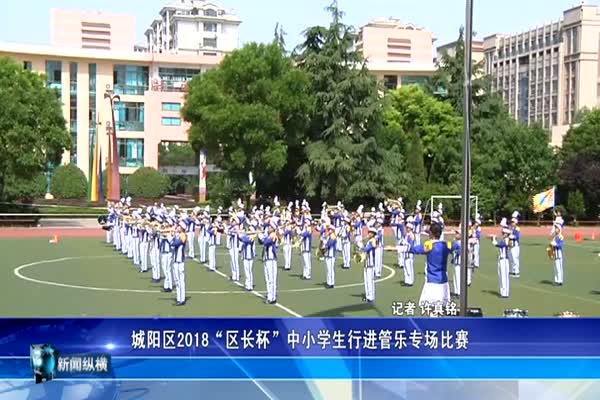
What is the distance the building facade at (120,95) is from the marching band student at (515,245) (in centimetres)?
2318

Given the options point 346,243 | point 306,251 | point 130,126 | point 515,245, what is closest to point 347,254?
point 346,243

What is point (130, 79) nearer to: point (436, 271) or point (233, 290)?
point (233, 290)

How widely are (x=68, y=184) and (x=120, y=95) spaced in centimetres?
603

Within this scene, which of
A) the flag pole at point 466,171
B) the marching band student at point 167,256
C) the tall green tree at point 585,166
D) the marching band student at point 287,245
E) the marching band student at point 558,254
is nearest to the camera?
the flag pole at point 466,171

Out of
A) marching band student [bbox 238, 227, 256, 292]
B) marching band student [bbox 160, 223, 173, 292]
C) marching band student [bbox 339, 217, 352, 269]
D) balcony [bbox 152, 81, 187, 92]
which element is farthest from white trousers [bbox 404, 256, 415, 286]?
balcony [bbox 152, 81, 187, 92]

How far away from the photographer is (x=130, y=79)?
42.6 m

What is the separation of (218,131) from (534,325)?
2761cm

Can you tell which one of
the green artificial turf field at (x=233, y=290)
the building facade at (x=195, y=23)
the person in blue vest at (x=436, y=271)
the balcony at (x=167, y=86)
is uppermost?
the balcony at (x=167, y=86)

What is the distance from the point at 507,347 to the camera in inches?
222

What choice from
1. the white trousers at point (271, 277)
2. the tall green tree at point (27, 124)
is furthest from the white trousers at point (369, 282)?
the tall green tree at point (27, 124)

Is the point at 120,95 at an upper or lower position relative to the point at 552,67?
lower

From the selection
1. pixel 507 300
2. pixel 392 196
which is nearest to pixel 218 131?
pixel 392 196

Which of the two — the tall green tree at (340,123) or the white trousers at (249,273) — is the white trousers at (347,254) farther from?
the tall green tree at (340,123)

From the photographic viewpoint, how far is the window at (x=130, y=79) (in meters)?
41.9
